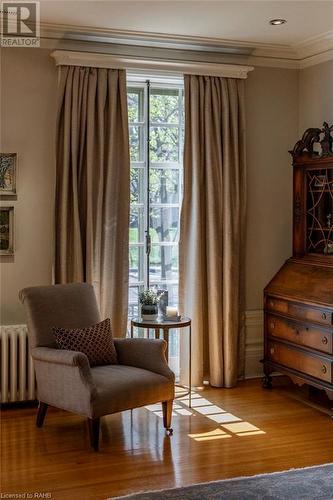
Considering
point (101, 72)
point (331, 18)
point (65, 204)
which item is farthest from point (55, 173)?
point (331, 18)

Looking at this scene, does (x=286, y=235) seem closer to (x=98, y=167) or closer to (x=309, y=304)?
(x=309, y=304)

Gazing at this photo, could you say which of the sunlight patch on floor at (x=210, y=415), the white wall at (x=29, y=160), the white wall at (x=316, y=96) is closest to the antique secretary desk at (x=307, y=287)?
the white wall at (x=316, y=96)

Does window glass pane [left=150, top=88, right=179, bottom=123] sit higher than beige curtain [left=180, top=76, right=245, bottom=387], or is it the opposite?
window glass pane [left=150, top=88, right=179, bottom=123]

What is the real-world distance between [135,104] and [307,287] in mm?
1945

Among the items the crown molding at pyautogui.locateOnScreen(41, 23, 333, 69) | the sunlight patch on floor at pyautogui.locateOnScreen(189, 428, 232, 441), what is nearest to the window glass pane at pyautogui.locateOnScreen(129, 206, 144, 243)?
the crown molding at pyautogui.locateOnScreen(41, 23, 333, 69)

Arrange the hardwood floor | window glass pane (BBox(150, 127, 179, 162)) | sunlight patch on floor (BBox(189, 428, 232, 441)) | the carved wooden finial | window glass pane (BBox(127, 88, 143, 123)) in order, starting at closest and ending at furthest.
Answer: the hardwood floor, sunlight patch on floor (BBox(189, 428, 232, 441)), the carved wooden finial, window glass pane (BBox(127, 88, 143, 123)), window glass pane (BBox(150, 127, 179, 162))

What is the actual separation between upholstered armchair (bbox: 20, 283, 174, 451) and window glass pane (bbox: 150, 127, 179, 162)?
133 cm

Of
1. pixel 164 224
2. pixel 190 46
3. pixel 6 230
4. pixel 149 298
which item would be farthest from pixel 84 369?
pixel 190 46

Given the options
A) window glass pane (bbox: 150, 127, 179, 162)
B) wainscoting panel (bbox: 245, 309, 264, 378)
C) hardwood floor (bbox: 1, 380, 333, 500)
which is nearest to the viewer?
hardwood floor (bbox: 1, 380, 333, 500)

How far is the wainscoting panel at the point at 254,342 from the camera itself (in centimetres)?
574

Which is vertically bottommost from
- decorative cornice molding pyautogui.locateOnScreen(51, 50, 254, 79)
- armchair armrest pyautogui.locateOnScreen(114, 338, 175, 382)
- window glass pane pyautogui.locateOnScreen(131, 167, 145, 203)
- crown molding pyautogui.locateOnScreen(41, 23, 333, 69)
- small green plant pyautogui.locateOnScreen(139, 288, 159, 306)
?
armchair armrest pyautogui.locateOnScreen(114, 338, 175, 382)

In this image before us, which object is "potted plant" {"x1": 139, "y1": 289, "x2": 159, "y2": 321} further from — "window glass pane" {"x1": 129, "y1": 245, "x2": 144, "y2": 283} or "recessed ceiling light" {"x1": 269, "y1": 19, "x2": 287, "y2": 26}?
"recessed ceiling light" {"x1": 269, "y1": 19, "x2": 287, "y2": 26}

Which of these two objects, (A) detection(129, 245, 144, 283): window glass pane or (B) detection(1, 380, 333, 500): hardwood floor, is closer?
(B) detection(1, 380, 333, 500): hardwood floor

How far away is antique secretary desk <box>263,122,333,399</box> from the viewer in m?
4.79
